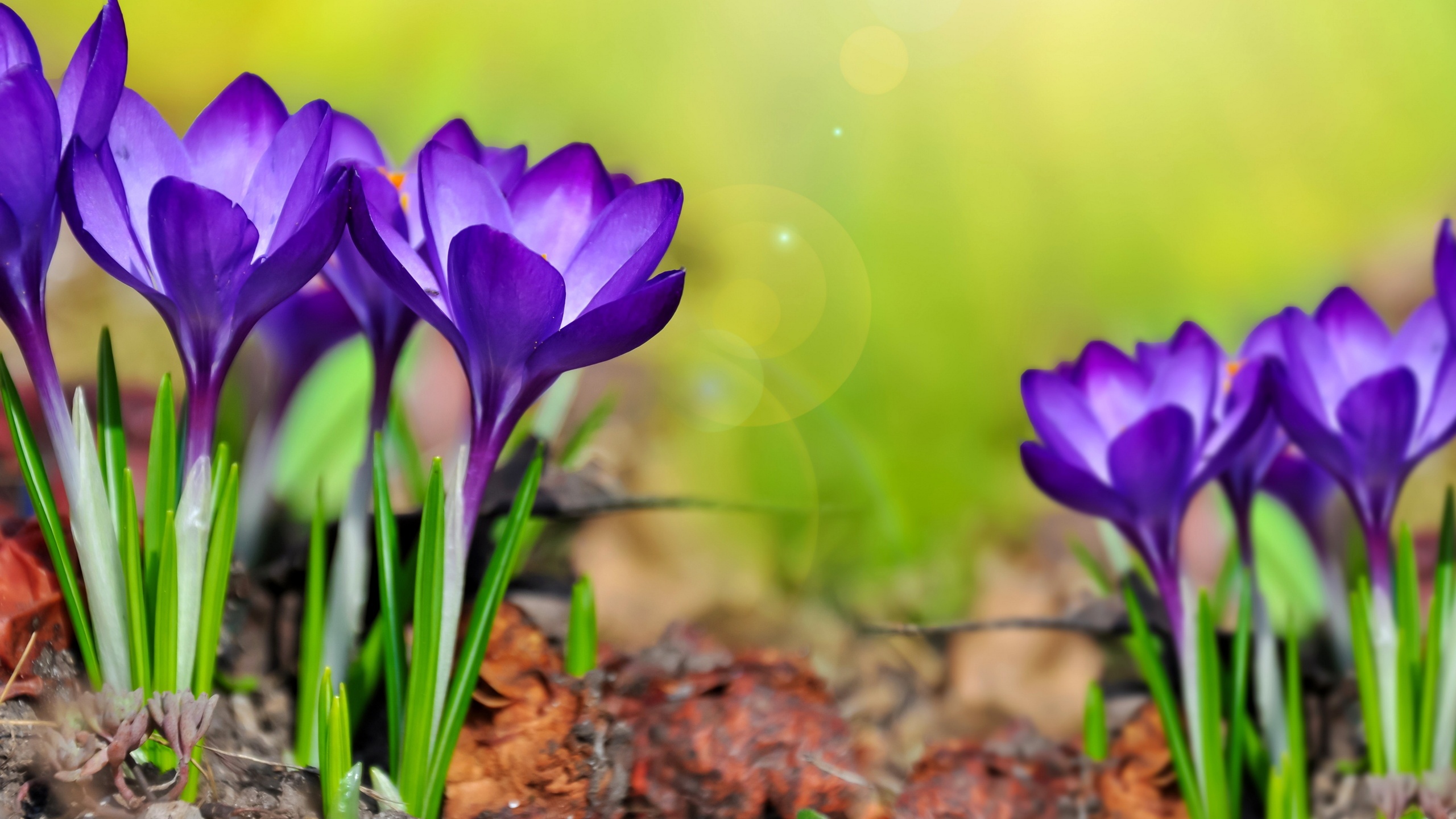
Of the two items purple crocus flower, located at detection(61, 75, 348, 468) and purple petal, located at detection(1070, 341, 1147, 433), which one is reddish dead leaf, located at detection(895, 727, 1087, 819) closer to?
purple petal, located at detection(1070, 341, 1147, 433)

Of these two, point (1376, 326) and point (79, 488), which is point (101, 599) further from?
point (1376, 326)

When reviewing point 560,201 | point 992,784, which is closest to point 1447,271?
point 992,784

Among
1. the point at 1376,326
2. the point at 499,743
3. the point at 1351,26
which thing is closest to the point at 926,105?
the point at 1351,26

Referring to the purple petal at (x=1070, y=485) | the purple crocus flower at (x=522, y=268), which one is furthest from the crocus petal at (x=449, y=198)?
the purple petal at (x=1070, y=485)

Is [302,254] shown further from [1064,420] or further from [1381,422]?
[1381,422]

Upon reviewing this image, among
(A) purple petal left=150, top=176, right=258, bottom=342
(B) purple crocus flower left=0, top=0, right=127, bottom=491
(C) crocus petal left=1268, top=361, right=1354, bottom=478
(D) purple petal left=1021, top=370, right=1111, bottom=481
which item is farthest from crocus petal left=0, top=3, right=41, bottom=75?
(C) crocus petal left=1268, top=361, right=1354, bottom=478

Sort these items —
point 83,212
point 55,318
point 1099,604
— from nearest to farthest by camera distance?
A: point 83,212, point 1099,604, point 55,318

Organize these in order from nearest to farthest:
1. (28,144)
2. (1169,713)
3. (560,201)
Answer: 1. (28,144)
2. (560,201)
3. (1169,713)
